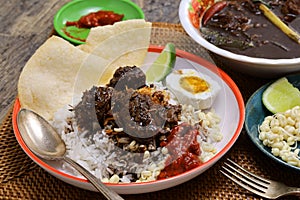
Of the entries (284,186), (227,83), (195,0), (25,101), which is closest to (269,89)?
(227,83)

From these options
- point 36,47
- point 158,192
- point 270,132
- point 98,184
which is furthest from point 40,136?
point 36,47

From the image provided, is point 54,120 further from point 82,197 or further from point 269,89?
point 269,89

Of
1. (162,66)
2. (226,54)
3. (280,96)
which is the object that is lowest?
(280,96)

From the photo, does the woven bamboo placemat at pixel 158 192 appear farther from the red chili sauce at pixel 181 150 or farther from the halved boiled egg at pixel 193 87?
the halved boiled egg at pixel 193 87

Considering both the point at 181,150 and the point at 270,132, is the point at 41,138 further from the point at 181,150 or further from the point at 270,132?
the point at 270,132

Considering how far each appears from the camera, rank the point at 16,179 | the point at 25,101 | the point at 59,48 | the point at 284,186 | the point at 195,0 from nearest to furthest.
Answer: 1. the point at 284,186
2. the point at 16,179
3. the point at 25,101
4. the point at 59,48
5. the point at 195,0
